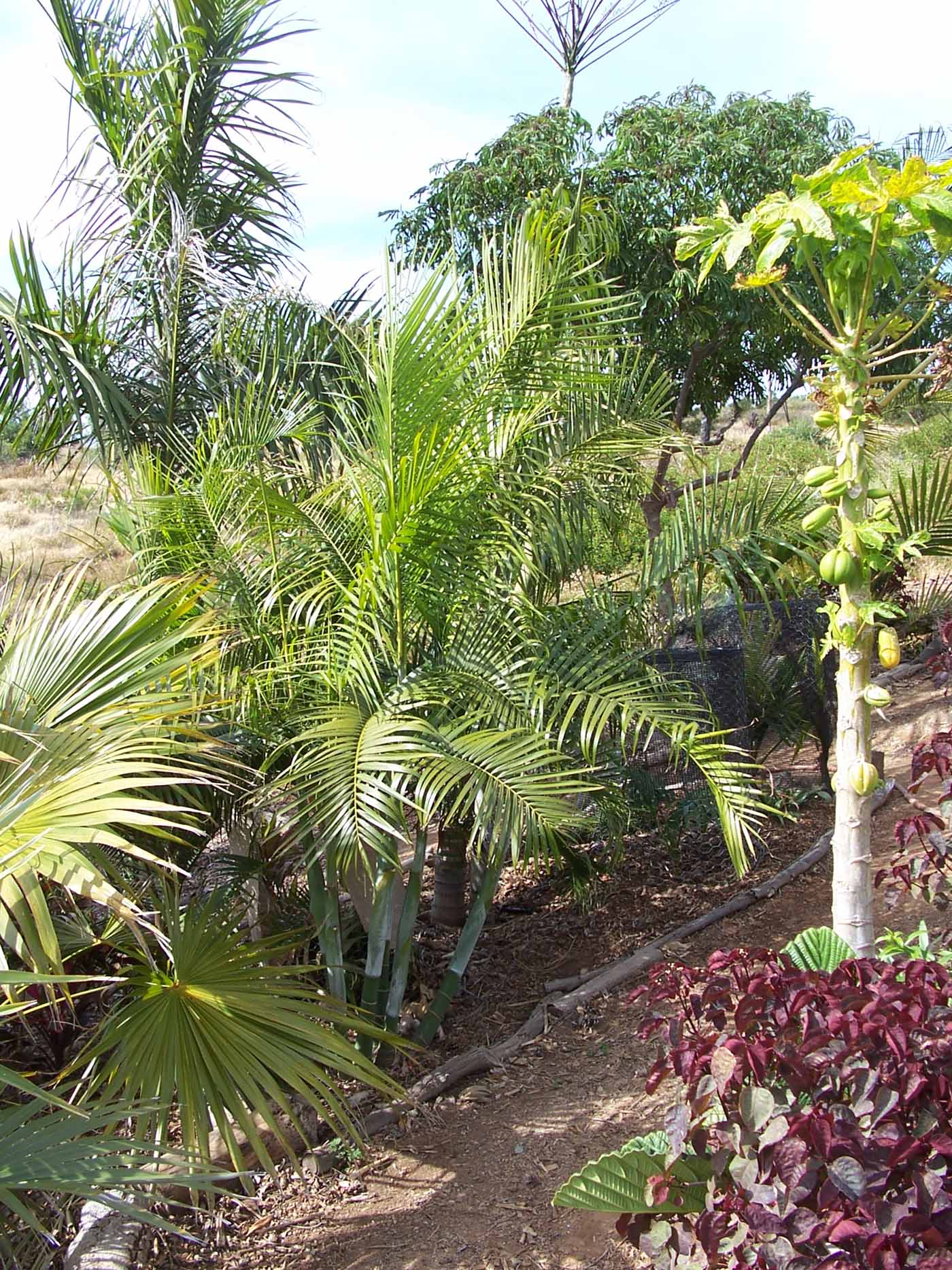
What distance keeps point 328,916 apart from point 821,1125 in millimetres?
2161

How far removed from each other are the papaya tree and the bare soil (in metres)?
1.20

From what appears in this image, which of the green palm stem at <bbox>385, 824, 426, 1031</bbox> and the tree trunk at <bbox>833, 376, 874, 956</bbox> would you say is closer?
the tree trunk at <bbox>833, 376, 874, 956</bbox>

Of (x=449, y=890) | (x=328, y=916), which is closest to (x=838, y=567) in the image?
(x=328, y=916)

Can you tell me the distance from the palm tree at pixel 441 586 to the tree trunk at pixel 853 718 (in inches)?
25.4

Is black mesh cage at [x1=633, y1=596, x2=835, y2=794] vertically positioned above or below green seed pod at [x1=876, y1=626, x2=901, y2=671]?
below

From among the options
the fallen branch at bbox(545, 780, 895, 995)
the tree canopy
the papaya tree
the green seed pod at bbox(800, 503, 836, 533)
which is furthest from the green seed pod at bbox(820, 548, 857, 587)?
the tree canopy

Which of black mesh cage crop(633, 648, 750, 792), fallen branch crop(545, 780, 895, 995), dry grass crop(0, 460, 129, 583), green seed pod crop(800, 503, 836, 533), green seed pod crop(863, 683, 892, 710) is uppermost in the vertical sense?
dry grass crop(0, 460, 129, 583)

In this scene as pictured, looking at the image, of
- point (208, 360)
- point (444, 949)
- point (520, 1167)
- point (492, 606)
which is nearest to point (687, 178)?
point (208, 360)

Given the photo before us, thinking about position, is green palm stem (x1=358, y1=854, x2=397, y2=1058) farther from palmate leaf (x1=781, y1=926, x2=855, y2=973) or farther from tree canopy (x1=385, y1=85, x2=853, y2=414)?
tree canopy (x1=385, y1=85, x2=853, y2=414)

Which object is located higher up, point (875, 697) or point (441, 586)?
point (441, 586)

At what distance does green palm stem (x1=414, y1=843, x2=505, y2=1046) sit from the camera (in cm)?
360

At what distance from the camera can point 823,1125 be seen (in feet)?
5.18

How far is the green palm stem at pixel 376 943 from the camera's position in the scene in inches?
133

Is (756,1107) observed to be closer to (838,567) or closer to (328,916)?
(838,567)
